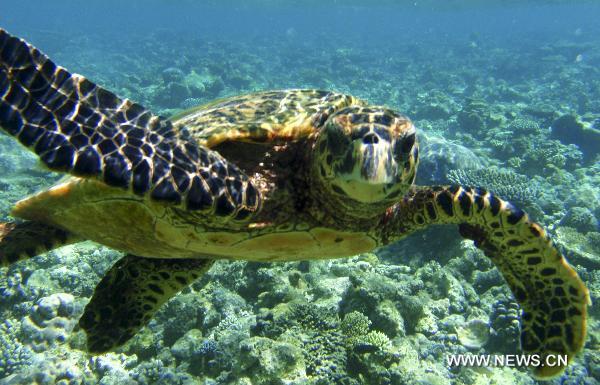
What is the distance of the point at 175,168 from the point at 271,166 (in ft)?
2.82

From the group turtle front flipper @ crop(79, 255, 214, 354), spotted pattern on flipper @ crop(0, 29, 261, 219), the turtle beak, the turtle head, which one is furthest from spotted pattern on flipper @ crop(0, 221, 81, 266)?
the turtle beak

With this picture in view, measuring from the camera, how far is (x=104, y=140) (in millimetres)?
2496

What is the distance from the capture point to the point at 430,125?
17.5 m

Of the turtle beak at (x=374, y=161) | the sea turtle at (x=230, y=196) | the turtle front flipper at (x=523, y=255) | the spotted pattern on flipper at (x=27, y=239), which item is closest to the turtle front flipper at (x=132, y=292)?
the sea turtle at (x=230, y=196)

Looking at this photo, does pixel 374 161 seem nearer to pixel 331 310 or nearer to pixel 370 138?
pixel 370 138

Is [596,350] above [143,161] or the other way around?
the other way around

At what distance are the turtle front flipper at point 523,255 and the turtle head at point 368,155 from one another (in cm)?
83

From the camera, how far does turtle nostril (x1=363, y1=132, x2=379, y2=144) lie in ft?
7.89

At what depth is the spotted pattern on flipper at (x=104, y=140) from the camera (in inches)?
93.4

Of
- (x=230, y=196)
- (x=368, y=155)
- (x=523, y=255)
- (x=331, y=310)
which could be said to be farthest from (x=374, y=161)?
(x=331, y=310)

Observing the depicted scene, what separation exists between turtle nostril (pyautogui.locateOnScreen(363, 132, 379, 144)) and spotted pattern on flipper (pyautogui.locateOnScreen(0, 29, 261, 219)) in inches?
35.4

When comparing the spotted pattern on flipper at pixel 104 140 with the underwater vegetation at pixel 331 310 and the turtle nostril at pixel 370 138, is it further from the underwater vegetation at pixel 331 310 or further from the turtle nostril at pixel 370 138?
the underwater vegetation at pixel 331 310

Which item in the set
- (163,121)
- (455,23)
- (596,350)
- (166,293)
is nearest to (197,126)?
(163,121)

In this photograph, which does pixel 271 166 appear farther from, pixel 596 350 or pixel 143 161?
pixel 596 350
